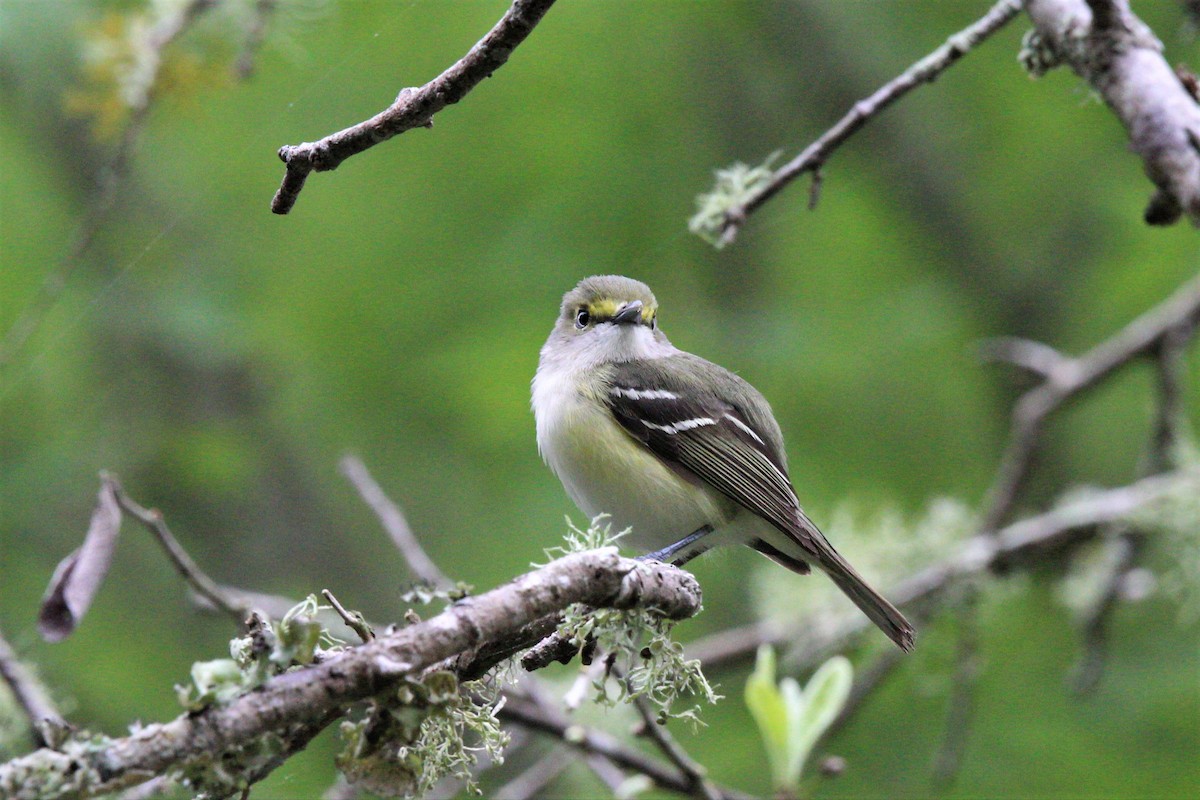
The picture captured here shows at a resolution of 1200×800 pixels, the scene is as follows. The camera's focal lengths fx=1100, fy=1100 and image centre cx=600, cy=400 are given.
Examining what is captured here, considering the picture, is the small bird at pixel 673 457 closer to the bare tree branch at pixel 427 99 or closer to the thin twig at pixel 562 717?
the thin twig at pixel 562 717

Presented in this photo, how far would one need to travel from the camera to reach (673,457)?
414 centimetres

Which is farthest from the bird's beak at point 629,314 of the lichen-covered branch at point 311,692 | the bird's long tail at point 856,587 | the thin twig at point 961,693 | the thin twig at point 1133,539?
the lichen-covered branch at point 311,692

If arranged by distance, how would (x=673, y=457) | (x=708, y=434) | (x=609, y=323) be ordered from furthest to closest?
(x=609, y=323)
(x=708, y=434)
(x=673, y=457)

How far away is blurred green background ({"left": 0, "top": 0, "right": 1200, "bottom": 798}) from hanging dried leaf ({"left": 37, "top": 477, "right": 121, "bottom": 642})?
3286 mm

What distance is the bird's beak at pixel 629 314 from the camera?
451 centimetres

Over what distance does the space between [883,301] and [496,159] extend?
8.38 feet

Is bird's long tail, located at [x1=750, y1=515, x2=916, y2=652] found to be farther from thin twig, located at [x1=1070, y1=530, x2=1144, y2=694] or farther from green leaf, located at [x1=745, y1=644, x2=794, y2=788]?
thin twig, located at [x1=1070, y1=530, x2=1144, y2=694]

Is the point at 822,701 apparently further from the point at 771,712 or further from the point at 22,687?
the point at 22,687

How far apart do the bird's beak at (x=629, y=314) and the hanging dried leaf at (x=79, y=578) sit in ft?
7.43

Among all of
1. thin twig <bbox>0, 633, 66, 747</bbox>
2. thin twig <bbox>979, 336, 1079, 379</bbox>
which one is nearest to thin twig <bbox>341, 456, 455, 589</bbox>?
thin twig <bbox>0, 633, 66, 747</bbox>

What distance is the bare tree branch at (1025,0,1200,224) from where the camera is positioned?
7.91ft

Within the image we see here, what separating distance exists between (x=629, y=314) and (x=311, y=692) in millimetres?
3189

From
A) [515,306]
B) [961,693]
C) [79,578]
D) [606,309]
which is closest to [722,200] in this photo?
[606,309]

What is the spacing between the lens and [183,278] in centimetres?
→ 666
